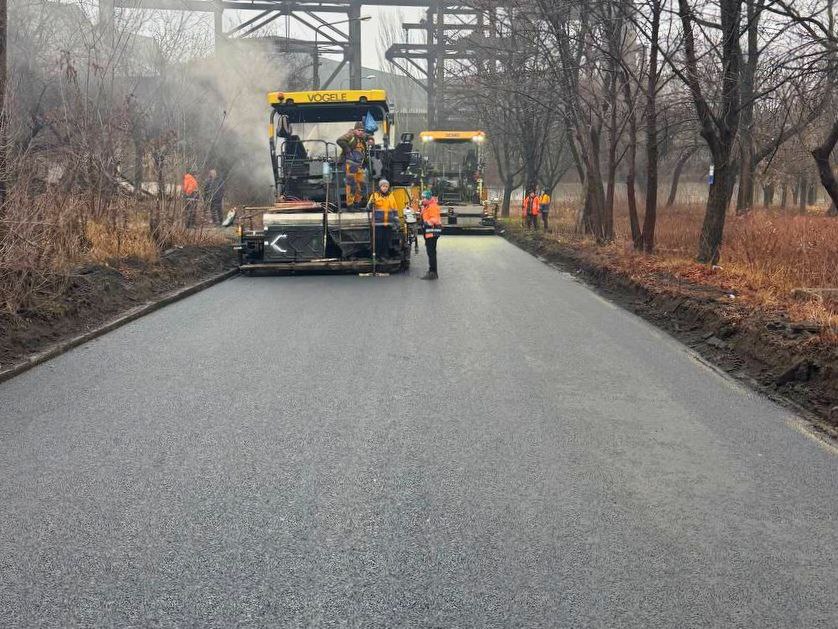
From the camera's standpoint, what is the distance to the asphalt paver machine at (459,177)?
31062mm

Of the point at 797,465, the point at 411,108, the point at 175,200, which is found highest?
the point at 411,108

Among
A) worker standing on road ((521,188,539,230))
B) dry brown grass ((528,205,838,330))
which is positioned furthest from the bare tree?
worker standing on road ((521,188,539,230))

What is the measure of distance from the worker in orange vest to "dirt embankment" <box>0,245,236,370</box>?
130 cm

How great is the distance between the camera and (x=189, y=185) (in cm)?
1650

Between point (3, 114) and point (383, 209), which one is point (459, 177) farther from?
point (3, 114)

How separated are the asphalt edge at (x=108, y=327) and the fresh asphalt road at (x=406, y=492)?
179 millimetres

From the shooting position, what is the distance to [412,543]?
3.82 meters

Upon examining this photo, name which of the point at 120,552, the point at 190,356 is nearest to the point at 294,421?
the point at 120,552

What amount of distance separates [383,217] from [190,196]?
4.36 m

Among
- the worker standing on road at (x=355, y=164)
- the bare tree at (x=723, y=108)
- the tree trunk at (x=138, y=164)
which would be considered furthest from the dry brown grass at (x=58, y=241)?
the bare tree at (x=723, y=108)


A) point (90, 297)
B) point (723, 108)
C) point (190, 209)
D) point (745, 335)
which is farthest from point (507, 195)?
point (745, 335)

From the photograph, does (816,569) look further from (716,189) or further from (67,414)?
(716,189)

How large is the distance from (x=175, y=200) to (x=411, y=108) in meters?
39.2

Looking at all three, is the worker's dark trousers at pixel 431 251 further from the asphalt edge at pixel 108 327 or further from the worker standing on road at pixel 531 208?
the worker standing on road at pixel 531 208
